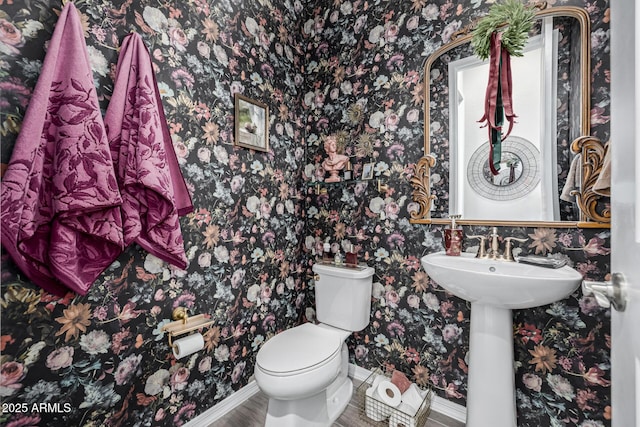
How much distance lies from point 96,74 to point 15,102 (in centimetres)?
29

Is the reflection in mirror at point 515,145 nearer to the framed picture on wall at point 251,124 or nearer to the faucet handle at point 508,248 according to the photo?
the faucet handle at point 508,248

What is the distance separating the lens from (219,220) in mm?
1520

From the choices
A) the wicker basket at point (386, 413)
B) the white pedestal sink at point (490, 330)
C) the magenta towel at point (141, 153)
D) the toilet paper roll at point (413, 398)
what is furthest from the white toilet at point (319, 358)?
the magenta towel at point (141, 153)

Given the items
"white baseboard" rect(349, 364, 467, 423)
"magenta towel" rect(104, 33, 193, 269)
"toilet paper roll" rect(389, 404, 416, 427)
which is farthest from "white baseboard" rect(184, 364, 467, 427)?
"magenta towel" rect(104, 33, 193, 269)

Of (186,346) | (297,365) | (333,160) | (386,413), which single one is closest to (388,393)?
(386,413)

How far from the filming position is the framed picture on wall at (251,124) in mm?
1603

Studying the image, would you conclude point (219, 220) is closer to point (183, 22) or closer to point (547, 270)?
point (183, 22)

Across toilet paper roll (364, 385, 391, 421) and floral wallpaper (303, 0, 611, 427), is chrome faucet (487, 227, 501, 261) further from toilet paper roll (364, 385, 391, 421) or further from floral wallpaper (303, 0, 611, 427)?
toilet paper roll (364, 385, 391, 421)

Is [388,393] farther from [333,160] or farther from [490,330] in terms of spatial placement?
[333,160]

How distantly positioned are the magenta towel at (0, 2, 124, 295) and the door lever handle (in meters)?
1.40

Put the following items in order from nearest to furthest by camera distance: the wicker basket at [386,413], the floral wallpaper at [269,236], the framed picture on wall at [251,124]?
the floral wallpaper at [269,236]
the wicker basket at [386,413]
the framed picture on wall at [251,124]

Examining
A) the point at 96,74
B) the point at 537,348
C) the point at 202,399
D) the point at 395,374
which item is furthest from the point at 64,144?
the point at 537,348

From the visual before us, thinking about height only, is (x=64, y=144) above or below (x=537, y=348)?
above

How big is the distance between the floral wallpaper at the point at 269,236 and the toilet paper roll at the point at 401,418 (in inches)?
10.0
